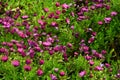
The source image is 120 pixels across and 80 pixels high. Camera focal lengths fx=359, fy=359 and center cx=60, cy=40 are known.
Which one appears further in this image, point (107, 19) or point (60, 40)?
point (107, 19)

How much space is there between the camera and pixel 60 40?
5570 mm

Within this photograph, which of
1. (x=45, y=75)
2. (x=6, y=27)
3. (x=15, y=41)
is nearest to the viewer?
(x=45, y=75)

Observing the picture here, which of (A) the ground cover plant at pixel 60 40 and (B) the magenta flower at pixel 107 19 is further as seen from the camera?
(B) the magenta flower at pixel 107 19

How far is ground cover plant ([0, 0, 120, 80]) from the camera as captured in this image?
4.56 metres

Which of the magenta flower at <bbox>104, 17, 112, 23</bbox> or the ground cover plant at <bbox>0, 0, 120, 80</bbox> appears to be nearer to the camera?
the ground cover plant at <bbox>0, 0, 120, 80</bbox>

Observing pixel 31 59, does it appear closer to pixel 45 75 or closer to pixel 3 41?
pixel 45 75

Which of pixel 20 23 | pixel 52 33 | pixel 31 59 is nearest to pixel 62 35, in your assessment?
pixel 52 33

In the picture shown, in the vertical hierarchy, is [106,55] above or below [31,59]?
below

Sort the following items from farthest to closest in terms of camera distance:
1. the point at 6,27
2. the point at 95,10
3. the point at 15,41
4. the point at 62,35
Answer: the point at 95,10 < the point at 62,35 < the point at 6,27 < the point at 15,41

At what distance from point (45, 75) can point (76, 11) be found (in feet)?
7.55

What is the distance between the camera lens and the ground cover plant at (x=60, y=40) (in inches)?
179

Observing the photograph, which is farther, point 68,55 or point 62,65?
point 68,55

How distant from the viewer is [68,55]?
5.41m

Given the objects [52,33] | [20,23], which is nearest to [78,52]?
[52,33]
